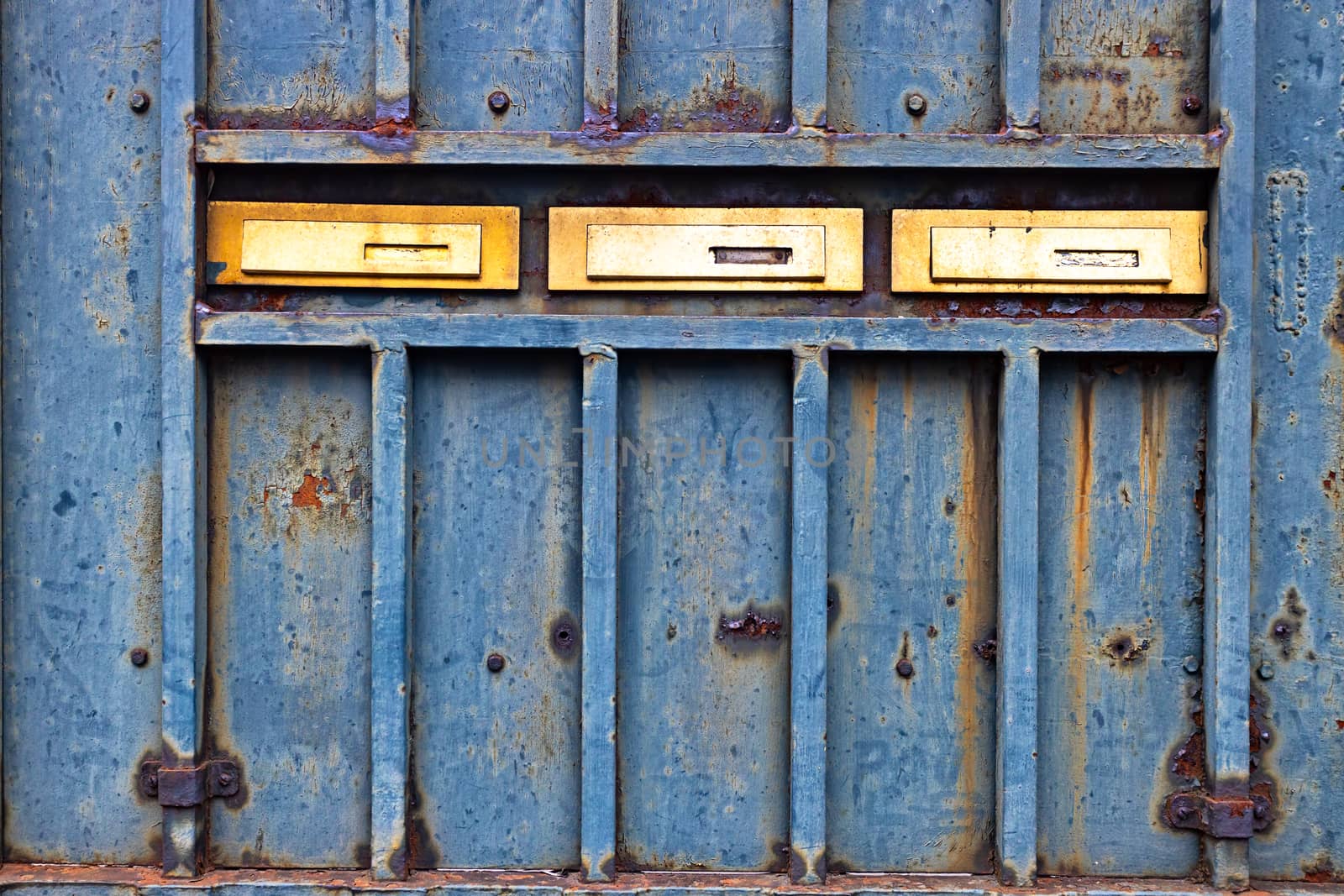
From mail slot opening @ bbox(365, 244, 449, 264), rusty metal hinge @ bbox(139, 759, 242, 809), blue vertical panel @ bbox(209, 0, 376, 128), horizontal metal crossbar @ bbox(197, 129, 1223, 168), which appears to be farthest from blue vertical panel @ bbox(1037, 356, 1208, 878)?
rusty metal hinge @ bbox(139, 759, 242, 809)

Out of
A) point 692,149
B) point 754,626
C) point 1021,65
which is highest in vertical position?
point 1021,65

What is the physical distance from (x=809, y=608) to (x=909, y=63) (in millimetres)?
1138

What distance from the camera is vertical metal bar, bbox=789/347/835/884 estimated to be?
1766mm

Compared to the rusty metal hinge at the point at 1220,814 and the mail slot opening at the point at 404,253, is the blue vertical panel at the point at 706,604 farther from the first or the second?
the rusty metal hinge at the point at 1220,814

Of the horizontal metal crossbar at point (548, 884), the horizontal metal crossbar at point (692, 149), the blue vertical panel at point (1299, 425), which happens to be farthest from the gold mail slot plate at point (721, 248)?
the horizontal metal crossbar at point (548, 884)

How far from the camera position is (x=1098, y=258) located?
1772mm

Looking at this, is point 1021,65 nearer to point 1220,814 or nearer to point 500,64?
point 500,64

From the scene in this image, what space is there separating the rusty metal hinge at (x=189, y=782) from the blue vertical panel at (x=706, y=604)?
2.66 feet

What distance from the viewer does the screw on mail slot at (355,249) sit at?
178cm

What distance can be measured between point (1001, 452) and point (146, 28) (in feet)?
6.46

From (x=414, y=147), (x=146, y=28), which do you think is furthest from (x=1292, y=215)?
(x=146, y=28)

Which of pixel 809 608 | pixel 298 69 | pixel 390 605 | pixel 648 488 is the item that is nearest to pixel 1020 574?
pixel 809 608

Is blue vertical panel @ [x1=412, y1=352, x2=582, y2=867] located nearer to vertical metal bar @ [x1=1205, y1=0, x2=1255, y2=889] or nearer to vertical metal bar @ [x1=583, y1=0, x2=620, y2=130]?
vertical metal bar @ [x1=583, y1=0, x2=620, y2=130]

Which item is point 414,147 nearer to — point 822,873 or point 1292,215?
point 822,873
